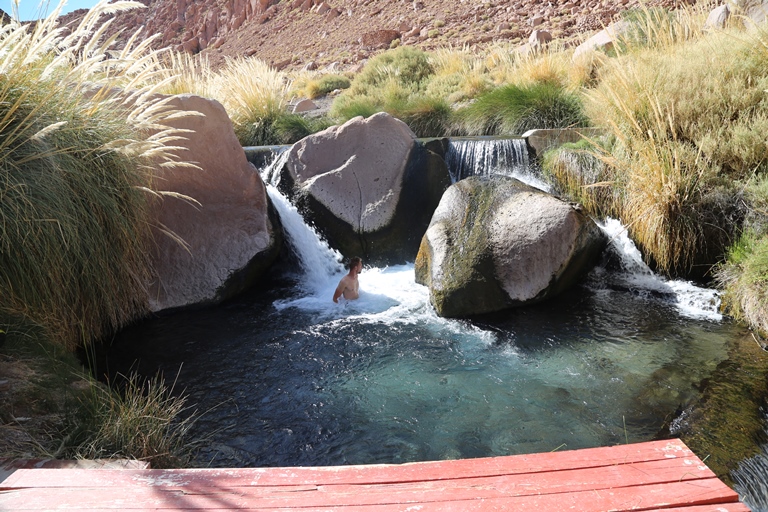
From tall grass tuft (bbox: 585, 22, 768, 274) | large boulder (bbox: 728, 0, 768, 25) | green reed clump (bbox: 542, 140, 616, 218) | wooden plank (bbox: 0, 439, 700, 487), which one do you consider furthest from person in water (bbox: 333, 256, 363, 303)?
large boulder (bbox: 728, 0, 768, 25)

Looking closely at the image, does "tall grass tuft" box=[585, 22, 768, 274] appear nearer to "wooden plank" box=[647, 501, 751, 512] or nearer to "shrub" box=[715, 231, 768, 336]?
"shrub" box=[715, 231, 768, 336]

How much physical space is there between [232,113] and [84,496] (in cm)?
932

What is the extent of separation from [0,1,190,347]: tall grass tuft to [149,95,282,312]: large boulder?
0.61 metres

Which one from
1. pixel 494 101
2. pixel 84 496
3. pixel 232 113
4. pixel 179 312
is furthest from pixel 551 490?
pixel 232 113

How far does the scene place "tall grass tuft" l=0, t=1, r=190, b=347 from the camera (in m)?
3.64

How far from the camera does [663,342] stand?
14.6 ft

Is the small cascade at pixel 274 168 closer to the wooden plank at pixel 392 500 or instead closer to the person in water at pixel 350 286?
the person in water at pixel 350 286

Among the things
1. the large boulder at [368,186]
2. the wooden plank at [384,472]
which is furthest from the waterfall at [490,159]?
the wooden plank at [384,472]

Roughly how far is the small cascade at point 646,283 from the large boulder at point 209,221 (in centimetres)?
357

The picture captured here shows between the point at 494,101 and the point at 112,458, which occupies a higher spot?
the point at 494,101

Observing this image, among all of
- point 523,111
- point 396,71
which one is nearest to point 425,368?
point 523,111

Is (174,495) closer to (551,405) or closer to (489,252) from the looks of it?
(551,405)

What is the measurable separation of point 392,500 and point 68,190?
3433mm

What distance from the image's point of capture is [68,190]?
4047 mm
